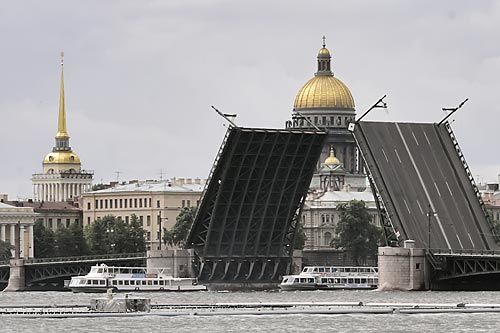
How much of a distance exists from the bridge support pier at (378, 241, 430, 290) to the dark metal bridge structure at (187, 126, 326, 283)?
419 centimetres

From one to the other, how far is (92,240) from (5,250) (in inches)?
169

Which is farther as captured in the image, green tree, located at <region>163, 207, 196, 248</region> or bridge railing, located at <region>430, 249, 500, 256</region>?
green tree, located at <region>163, 207, 196, 248</region>

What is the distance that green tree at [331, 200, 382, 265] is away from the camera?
137375 mm

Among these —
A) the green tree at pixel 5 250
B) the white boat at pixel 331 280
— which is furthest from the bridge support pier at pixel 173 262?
the green tree at pixel 5 250

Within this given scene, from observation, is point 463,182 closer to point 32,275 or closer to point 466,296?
point 466,296

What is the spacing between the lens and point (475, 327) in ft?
236

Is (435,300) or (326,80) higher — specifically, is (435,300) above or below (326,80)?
below

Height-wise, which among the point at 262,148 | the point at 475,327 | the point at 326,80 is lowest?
the point at 475,327

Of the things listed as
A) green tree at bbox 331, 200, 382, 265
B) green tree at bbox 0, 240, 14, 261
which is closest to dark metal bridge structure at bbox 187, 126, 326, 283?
green tree at bbox 331, 200, 382, 265

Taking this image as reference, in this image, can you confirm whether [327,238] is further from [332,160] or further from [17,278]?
[17,278]

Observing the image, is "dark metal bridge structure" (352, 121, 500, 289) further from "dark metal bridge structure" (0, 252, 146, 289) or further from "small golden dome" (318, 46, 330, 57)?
"small golden dome" (318, 46, 330, 57)

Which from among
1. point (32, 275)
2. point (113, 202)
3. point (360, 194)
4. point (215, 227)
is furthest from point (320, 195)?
point (215, 227)

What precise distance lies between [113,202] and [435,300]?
74832 mm

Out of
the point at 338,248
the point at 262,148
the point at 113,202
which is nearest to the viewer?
the point at 262,148
